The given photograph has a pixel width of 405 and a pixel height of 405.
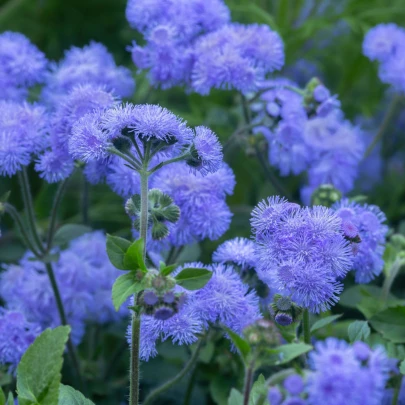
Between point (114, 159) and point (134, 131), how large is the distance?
1.01 ft

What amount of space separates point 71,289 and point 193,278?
0.65 m

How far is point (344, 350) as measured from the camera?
723mm

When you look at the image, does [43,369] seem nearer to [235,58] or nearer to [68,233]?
[68,233]

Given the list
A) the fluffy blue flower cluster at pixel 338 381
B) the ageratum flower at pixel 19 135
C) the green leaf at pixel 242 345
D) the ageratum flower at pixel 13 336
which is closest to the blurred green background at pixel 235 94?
the ageratum flower at pixel 13 336

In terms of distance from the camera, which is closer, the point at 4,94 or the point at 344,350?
the point at 344,350

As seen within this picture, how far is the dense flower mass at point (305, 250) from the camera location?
3.09 ft

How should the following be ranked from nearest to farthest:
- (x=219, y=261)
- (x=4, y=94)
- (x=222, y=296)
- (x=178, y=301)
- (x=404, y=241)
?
(x=178, y=301), (x=222, y=296), (x=219, y=261), (x=404, y=241), (x=4, y=94)

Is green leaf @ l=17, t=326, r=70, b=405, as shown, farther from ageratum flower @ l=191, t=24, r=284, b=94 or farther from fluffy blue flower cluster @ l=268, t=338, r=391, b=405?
ageratum flower @ l=191, t=24, r=284, b=94

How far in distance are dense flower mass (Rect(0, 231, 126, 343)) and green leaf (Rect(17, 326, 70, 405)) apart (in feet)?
1.62

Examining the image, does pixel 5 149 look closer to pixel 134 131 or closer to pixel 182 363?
pixel 134 131

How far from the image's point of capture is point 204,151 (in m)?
0.98

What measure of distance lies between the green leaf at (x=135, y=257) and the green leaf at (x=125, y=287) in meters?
0.01

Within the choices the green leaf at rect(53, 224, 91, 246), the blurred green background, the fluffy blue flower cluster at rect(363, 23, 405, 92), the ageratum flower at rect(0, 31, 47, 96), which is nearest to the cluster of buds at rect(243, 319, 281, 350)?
the green leaf at rect(53, 224, 91, 246)

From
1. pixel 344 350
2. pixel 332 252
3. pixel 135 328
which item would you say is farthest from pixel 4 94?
pixel 344 350
